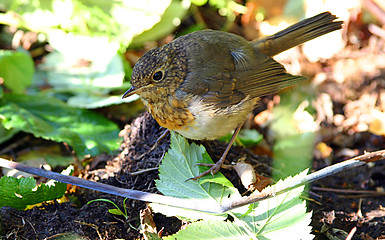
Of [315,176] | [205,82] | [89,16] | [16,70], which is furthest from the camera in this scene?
[89,16]

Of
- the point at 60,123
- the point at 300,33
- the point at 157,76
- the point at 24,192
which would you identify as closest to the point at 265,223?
the point at 157,76

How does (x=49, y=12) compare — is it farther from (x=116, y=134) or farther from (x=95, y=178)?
(x=95, y=178)

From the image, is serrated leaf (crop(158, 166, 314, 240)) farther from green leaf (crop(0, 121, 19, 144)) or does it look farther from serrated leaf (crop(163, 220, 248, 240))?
green leaf (crop(0, 121, 19, 144))

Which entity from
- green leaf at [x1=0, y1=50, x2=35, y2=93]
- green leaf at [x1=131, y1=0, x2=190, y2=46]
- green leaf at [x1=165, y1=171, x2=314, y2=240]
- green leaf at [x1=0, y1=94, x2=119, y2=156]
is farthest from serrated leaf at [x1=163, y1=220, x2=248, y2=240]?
green leaf at [x1=131, y1=0, x2=190, y2=46]

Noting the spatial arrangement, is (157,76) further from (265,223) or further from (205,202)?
(265,223)

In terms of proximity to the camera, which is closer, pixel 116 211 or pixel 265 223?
pixel 265 223

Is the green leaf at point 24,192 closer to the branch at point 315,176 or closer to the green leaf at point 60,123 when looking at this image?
the green leaf at point 60,123

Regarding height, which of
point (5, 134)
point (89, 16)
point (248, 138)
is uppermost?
point (89, 16)
